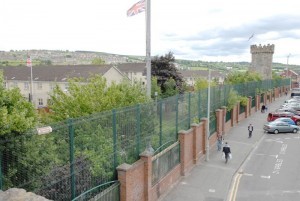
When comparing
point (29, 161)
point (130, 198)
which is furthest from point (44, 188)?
point (130, 198)

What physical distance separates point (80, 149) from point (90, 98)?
4805 mm

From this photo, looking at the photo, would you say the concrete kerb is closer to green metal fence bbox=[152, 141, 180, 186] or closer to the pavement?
the pavement

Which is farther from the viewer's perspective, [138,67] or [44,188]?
[138,67]

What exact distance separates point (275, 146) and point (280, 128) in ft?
18.4

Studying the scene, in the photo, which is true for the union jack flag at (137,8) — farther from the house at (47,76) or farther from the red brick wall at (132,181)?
the house at (47,76)

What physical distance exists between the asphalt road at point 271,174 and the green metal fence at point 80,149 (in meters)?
4.95

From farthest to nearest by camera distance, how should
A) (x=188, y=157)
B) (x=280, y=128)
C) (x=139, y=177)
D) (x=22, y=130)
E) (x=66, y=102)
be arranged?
1. (x=280, y=128)
2. (x=188, y=157)
3. (x=66, y=102)
4. (x=139, y=177)
5. (x=22, y=130)

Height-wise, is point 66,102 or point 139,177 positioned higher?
point 66,102

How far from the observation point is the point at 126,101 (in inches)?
654

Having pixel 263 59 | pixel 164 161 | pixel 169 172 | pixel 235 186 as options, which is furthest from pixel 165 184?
pixel 263 59

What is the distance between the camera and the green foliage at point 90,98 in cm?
1523

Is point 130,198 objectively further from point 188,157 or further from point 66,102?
point 188,157

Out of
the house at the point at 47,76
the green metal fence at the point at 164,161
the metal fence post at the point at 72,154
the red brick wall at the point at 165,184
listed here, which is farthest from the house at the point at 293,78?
the metal fence post at the point at 72,154

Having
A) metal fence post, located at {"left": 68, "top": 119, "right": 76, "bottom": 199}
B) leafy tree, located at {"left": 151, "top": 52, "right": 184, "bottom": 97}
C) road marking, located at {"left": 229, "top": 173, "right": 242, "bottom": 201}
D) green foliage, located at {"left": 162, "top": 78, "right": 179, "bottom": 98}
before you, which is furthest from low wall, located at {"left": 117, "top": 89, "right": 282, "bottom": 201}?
leafy tree, located at {"left": 151, "top": 52, "right": 184, "bottom": 97}
